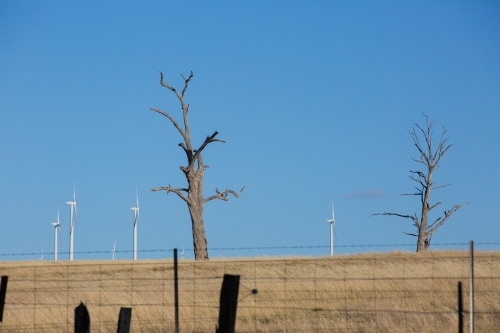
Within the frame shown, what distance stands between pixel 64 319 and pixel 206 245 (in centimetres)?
1791

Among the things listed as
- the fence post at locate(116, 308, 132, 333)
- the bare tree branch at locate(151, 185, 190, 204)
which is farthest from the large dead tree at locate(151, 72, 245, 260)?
the fence post at locate(116, 308, 132, 333)

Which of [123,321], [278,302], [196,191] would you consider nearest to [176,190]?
[196,191]

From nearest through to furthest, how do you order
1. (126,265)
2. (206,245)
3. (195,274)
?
(195,274)
(126,265)
(206,245)

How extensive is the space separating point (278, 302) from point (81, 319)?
7.55 m

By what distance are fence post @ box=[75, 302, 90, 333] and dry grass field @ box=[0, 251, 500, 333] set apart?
4.37 meters

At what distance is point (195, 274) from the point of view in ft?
79.0

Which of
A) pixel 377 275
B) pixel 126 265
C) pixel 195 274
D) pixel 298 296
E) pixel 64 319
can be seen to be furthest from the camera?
pixel 126 265

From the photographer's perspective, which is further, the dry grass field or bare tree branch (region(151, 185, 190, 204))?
bare tree branch (region(151, 185, 190, 204))

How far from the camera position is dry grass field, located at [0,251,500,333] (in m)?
14.6

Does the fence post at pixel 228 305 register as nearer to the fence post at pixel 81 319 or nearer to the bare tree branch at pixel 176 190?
the fence post at pixel 81 319

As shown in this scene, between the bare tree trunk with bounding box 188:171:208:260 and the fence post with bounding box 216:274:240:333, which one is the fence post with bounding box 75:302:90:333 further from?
the bare tree trunk with bounding box 188:171:208:260

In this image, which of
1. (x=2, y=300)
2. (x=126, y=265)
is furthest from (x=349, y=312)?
(x=126, y=265)

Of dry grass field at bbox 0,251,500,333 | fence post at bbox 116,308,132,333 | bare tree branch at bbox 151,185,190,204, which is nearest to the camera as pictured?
fence post at bbox 116,308,132,333

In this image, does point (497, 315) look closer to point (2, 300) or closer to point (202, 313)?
point (202, 313)
